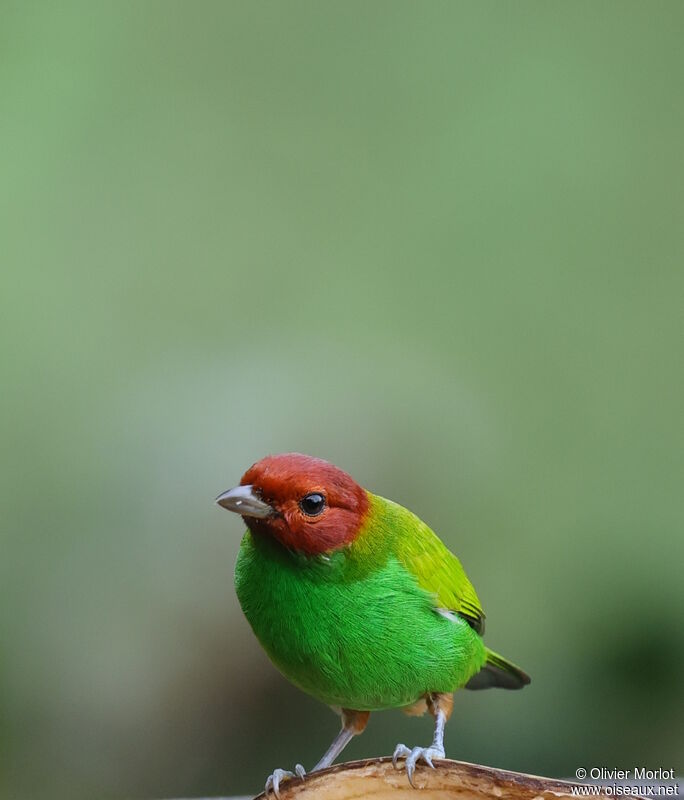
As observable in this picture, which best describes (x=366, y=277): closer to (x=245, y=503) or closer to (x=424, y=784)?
(x=245, y=503)

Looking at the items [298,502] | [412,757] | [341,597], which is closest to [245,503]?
[298,502]

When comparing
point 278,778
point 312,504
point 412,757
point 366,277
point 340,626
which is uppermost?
point 366,277

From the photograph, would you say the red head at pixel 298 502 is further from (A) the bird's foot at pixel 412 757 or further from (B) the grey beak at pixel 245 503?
(A) the bird's foot at pixel 412 757

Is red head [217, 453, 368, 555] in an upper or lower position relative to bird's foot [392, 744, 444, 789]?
upper

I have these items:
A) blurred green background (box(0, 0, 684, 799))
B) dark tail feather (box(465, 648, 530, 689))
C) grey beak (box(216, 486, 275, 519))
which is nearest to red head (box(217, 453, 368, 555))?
grey beak (box(216, 486, 275, 519))

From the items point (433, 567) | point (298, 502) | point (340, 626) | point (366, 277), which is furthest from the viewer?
point (366, 277)

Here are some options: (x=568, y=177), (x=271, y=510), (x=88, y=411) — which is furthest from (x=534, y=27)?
(x=271, y=510)

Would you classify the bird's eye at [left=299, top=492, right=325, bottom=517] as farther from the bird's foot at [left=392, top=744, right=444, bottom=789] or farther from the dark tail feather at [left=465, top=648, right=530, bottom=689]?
the dark tail feather at [left=465, top=648, right=530, bottom=689]
